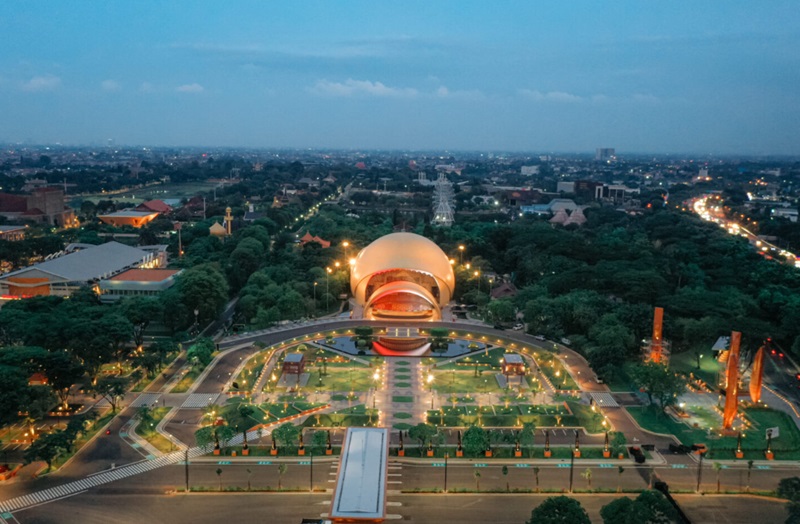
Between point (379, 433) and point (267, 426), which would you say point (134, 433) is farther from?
point (379, 433)

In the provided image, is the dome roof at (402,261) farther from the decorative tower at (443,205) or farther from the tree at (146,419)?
the decorative tower at (443,205)

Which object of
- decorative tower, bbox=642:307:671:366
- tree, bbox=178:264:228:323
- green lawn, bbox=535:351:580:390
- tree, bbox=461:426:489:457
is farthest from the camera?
tree, bbox=178:264:228:323

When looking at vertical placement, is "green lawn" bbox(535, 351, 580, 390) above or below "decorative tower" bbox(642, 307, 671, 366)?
below

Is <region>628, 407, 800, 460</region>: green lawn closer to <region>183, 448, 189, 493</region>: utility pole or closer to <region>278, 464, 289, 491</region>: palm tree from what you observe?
<region>278, 464, 289, 491</region>: palm tree

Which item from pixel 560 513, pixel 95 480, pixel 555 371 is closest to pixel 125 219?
pixel 95 480

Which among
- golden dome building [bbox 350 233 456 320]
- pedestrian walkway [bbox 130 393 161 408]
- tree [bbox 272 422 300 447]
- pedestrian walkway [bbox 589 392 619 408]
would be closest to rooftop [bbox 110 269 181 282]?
golden dome building [bbox 350 233 456 320]

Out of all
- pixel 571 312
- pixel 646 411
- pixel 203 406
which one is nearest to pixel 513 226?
pixel 571 312
